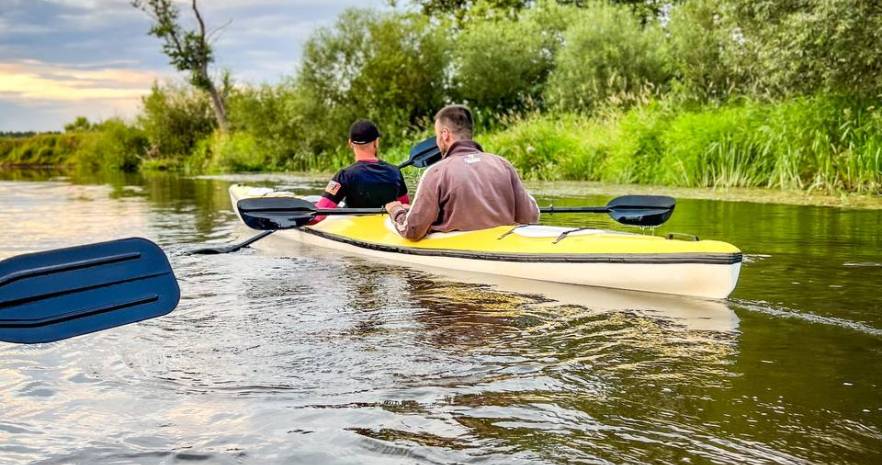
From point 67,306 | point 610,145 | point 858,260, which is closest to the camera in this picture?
point 67,306

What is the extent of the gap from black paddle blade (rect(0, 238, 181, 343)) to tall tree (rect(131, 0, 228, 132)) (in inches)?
1069

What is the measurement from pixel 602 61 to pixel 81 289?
18484 millimetres

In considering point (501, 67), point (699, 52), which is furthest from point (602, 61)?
point (501, 67)

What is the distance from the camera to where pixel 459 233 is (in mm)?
5816

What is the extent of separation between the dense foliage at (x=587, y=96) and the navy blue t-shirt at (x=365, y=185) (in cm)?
604

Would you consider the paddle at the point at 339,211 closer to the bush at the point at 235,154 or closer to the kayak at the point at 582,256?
the kayak at the point at 582,256

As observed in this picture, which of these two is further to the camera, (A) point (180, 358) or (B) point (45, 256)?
(A) point (180, 358)

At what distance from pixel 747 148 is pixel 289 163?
46.4ft

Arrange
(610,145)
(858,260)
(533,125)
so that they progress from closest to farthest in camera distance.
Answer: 1. (858,260)
2. (610,145)
3. (533,125)

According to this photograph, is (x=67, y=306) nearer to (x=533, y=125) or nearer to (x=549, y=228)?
(x=549, y=228)

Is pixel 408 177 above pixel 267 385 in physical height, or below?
above

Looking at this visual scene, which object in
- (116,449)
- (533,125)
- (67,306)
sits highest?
(533,125)

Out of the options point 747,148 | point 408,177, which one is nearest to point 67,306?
point 408,177

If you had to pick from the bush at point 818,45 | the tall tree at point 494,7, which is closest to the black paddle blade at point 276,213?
the bush at point 818,45
